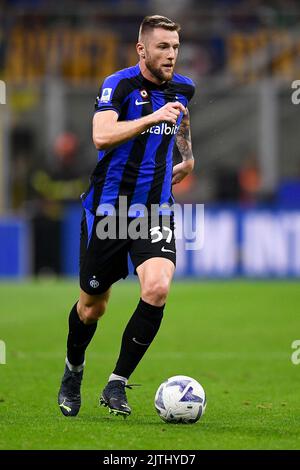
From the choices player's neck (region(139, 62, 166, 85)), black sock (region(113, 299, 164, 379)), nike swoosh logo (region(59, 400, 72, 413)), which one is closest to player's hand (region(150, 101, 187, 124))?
player's neck (region(139, 62, 166, 85))

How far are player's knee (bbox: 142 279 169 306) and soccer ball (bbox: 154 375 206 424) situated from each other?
0.50 metres

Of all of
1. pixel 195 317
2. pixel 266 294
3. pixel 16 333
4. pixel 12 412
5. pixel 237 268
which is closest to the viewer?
pixel 12 412

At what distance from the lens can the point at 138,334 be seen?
20.2 ft

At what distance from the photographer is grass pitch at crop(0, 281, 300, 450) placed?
5.52 m

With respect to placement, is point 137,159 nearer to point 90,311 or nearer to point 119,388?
point 90,311

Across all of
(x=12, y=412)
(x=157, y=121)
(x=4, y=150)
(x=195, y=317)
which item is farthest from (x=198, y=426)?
(x=4, y=150)

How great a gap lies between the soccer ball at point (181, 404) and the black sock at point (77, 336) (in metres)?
0.67

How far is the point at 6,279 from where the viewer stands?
62.9 feet

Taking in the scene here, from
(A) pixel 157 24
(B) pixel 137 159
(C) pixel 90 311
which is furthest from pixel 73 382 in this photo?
(A) pixel 157 24

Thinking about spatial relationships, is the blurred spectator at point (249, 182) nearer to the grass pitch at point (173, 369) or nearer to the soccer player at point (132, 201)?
the grass pitch at point (173, 369)

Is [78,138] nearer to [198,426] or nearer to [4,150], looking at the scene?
[4,150]

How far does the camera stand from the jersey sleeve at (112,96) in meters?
6.15

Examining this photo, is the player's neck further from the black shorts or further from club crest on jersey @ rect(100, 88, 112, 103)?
the black shorts

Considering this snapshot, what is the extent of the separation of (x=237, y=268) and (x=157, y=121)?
13133 mm
